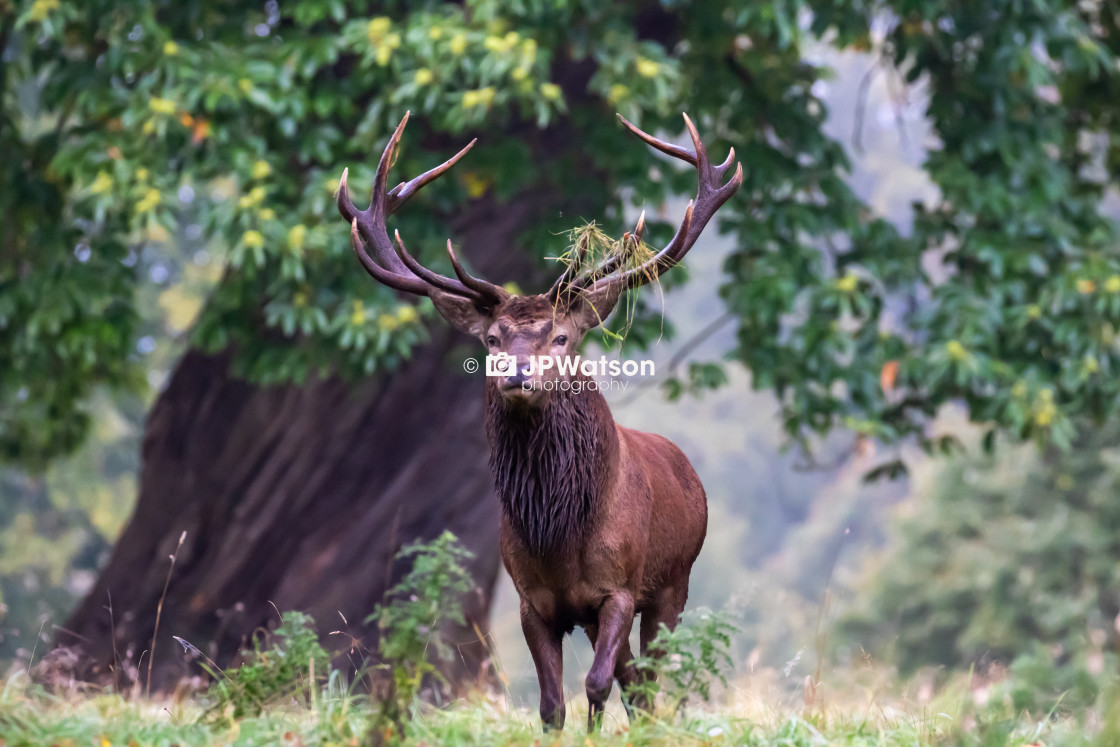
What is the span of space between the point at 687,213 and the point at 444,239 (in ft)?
10.2

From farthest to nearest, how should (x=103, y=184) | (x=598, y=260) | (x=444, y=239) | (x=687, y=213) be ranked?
(x=444, y=239)
(x=103, y=184)
(x=598, y=260)
(x=687, y=213)

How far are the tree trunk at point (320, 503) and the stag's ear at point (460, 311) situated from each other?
362 centimetres

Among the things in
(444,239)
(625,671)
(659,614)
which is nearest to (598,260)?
(659,614)

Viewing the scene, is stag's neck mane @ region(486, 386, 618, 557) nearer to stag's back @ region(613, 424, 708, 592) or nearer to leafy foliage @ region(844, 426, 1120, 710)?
stag's back @ region(613, 424, 708, 592)

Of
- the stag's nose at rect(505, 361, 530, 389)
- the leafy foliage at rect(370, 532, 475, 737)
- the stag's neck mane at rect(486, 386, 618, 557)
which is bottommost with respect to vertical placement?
the leafy foliage at rect(370, 532, 475, 737)

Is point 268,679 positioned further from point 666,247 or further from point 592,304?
point 666,247

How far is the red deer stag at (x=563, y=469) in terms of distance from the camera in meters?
4.52

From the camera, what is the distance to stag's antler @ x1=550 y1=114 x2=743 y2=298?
4.66 m

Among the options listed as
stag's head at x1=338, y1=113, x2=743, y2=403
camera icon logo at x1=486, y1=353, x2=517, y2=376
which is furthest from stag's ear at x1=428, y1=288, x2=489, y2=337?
camera icon logo at x1=486, y1=353, x2=517, y2=376

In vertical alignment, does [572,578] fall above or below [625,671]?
above

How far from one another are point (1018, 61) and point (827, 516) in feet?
108

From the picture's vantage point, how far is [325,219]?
7.17 metres

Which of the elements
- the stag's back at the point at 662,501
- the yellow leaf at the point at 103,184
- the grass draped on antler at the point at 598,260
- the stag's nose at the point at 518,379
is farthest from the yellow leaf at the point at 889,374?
the yellow leaf at the point at 103,184

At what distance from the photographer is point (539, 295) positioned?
183 inches
